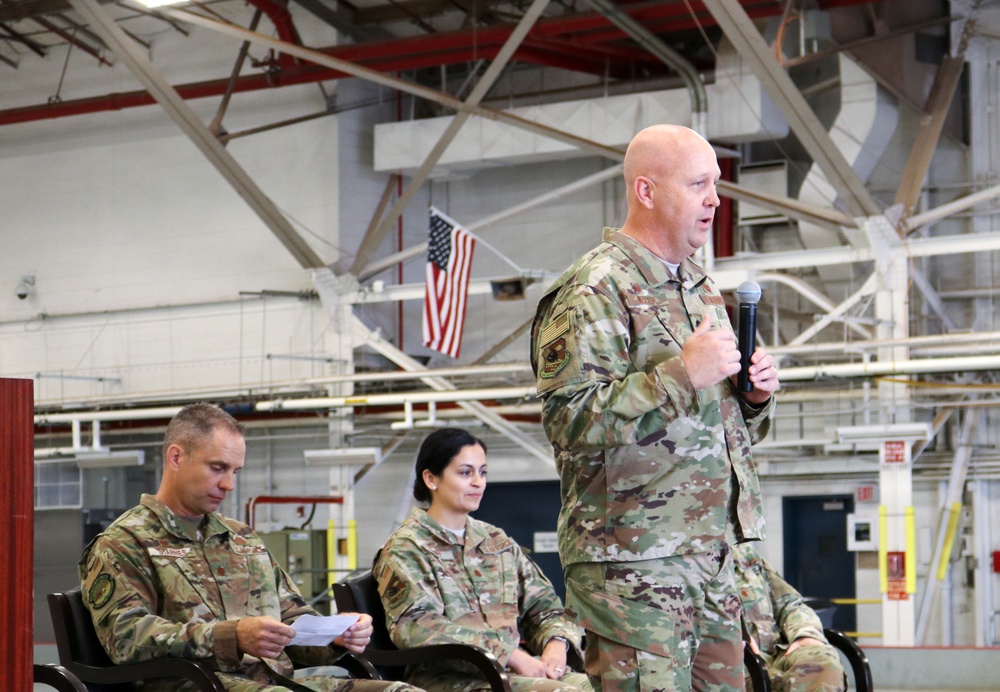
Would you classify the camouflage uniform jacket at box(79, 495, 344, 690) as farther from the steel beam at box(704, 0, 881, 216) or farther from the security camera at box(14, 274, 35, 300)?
the security camera at box(14, 274, 35, 300)

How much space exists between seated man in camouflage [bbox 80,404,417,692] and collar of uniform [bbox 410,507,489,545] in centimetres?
55

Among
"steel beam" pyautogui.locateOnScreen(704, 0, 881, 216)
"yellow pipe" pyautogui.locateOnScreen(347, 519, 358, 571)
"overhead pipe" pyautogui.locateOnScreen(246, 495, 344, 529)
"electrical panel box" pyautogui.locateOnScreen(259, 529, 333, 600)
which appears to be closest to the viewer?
"steel beam" pyautogui.locateOnScreen(704, 0, 881, 216)

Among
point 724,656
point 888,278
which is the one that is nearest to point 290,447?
point 888,278

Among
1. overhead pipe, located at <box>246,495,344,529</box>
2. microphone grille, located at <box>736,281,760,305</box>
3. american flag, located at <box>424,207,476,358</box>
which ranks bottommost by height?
overhead pipe, located at <box>246,495,344,529</box>

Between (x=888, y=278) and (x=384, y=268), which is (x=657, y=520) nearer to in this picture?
(x=888, y=278)

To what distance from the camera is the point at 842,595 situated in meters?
13.5

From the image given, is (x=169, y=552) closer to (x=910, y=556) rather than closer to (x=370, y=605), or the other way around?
(x=370, y=605)

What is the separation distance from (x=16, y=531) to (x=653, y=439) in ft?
3.93

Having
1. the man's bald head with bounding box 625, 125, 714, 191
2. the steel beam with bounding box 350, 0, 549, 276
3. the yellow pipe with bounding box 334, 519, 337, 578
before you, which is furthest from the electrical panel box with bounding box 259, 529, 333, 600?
the man's bald head with bounding box 625, 125, 714, 191

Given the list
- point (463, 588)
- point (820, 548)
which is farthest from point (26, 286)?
point (463, 588)

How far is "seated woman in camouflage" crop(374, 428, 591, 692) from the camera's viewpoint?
13.6 feet

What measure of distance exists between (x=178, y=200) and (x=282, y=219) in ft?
10.3

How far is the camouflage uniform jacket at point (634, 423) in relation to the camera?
2459 mm

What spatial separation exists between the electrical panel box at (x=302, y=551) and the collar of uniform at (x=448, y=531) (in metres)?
9.27
